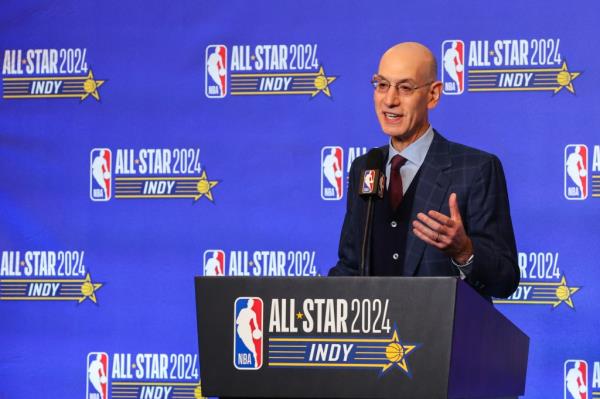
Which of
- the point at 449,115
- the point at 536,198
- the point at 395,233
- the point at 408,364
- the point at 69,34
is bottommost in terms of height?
the point at 408,364

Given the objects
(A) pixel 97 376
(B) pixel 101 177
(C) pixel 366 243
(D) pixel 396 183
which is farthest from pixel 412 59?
(A) pixel 97 376

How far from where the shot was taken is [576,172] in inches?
162

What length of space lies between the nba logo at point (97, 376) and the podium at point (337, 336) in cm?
283

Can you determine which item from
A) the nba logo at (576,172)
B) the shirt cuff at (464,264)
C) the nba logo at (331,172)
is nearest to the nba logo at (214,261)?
the nba logo at (331,172)

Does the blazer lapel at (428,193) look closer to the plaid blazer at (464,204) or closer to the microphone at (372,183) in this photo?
the plaid blazer at (464,204)

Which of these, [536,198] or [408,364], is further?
[536,198]

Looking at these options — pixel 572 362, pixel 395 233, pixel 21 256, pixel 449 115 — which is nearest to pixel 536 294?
pixel 572 362

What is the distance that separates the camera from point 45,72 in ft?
15.3

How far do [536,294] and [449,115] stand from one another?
0.88m

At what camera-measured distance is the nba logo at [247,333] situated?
1.78 m

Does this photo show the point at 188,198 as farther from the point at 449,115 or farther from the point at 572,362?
the point at 572,362

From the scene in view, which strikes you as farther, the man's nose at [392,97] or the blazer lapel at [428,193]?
the man's nose at [392,97]

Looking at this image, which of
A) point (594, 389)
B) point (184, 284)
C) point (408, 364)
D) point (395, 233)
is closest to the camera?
point (408, 364)

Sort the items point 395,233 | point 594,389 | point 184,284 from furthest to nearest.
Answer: point 184,284, point 594,389, point 395,233
